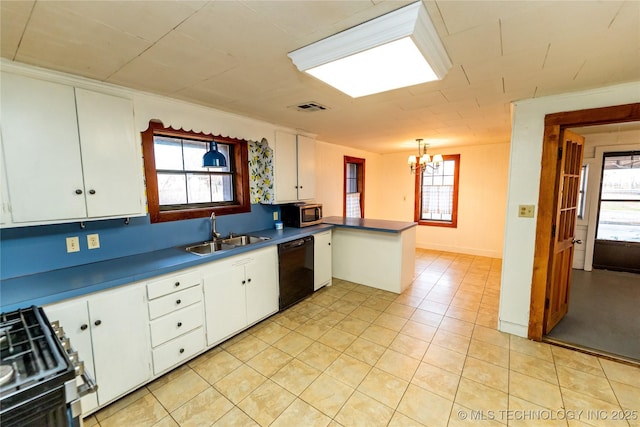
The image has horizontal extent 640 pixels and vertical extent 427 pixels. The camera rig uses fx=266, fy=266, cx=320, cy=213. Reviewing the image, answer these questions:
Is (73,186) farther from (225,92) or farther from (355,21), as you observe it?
(355,21)

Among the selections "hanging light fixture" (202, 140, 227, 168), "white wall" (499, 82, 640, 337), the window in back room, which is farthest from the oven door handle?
the window in back room

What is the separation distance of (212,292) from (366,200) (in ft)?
14.2

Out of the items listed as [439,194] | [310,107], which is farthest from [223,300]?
[439,194]

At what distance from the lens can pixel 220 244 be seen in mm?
2867

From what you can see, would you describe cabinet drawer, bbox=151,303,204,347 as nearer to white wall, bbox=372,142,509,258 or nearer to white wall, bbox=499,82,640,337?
white wall, bbox=499,82,640,337

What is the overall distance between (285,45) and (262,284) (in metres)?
2.19

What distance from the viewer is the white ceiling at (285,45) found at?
46.1 inches

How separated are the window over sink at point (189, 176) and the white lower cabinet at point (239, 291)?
0.73 metres

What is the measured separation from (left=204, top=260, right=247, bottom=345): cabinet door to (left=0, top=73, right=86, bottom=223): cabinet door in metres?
1.05

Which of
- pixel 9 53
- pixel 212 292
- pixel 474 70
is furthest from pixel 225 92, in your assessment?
pixel 474 70

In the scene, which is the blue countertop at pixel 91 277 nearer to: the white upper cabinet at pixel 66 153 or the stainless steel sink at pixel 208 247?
the stainless steel sink at pixel 208 247

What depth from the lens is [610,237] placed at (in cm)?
437

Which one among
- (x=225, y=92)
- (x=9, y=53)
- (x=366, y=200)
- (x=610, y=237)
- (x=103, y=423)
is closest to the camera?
(x=9, y=53)

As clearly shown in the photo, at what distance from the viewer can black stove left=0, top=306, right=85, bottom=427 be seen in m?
0.85
